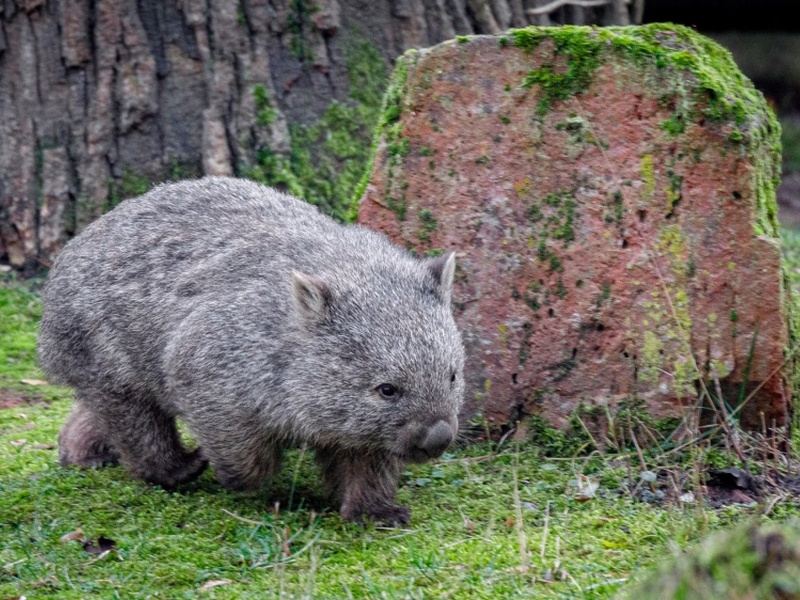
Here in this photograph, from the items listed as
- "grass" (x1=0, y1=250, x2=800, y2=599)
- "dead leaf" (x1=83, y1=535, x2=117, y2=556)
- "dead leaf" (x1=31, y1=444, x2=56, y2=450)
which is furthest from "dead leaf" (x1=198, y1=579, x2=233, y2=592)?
"dead leaf" (x1=31, y1=444, x2=56, y2=450)

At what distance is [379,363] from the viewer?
4859 mm

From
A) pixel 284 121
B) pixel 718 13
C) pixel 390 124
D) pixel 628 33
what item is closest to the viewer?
pixel 628 33

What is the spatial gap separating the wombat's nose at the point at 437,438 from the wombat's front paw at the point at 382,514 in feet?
1.26

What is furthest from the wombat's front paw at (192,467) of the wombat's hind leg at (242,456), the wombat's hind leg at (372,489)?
the wombat's hind leg at (372,489)

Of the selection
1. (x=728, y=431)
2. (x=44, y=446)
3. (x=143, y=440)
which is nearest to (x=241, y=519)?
(x=143, y=440)

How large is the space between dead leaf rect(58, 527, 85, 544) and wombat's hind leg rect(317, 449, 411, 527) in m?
1.12

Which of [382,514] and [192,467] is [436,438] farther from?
[192,467]

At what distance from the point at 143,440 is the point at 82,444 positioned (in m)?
0.50

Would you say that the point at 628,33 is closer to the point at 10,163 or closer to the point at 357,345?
the point at 357,345

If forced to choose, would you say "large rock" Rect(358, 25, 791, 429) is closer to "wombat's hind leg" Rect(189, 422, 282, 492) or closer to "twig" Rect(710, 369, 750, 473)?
"twig" Rect(710, 369, 750, 473)

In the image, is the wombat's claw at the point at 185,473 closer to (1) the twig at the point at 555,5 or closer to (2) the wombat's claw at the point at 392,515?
(2) the wombat's claw at the point at 392,515

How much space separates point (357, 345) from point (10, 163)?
15.1ft

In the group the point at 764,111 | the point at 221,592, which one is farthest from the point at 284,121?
the point at 221,592

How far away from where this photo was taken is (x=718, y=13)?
631 inches
